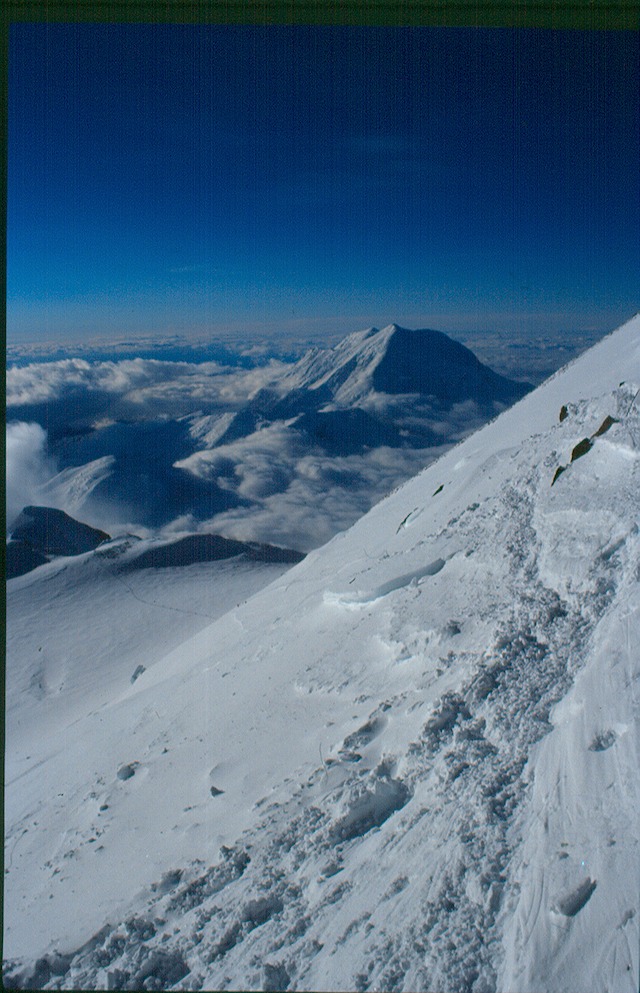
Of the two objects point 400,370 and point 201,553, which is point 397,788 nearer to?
point 201,553

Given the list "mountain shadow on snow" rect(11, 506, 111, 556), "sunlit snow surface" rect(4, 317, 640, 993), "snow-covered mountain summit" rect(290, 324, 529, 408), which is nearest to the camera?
"sunlit snow surface" rect(4, 317, 640, 993)

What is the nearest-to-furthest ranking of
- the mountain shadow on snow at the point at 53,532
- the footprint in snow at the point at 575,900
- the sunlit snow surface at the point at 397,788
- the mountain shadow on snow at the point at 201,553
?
the footprint in snow at the point at 575,900 < the sunlit snow surface at the point at 397,788 < the mountain shadow on snow at the point at 201,553 < the mountain shadow on snow at the point at 53,532

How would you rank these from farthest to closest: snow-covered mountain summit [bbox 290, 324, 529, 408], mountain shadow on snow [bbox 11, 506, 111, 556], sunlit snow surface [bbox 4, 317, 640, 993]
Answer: snow-covered mountain summit [bbox 290, 324, 529, 408] < mountain shadow on snow [bbox 11, 506, 111, 556] < sunlit snow surface [bbox 4, 317, 640, 993]

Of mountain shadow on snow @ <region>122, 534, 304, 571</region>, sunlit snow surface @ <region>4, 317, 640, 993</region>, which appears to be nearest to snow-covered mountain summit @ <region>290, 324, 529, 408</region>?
mountain shadow on snow @ <region>122, 534, 304, 571</region>

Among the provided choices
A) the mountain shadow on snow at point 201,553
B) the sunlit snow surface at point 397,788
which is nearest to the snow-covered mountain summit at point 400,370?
the mountain shadow on snow at point 201,553

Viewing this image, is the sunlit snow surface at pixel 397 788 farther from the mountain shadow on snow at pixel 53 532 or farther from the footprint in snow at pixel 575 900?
the mountain shadow on snow at pixel 53 532

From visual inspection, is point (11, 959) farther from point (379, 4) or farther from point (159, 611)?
point (159, 611)

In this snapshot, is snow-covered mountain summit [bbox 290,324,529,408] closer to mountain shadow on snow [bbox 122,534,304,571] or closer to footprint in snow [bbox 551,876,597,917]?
mountain shadow on snow [bbox 122,534,304,571]

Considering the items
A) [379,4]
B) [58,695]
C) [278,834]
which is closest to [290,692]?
[278,834]
